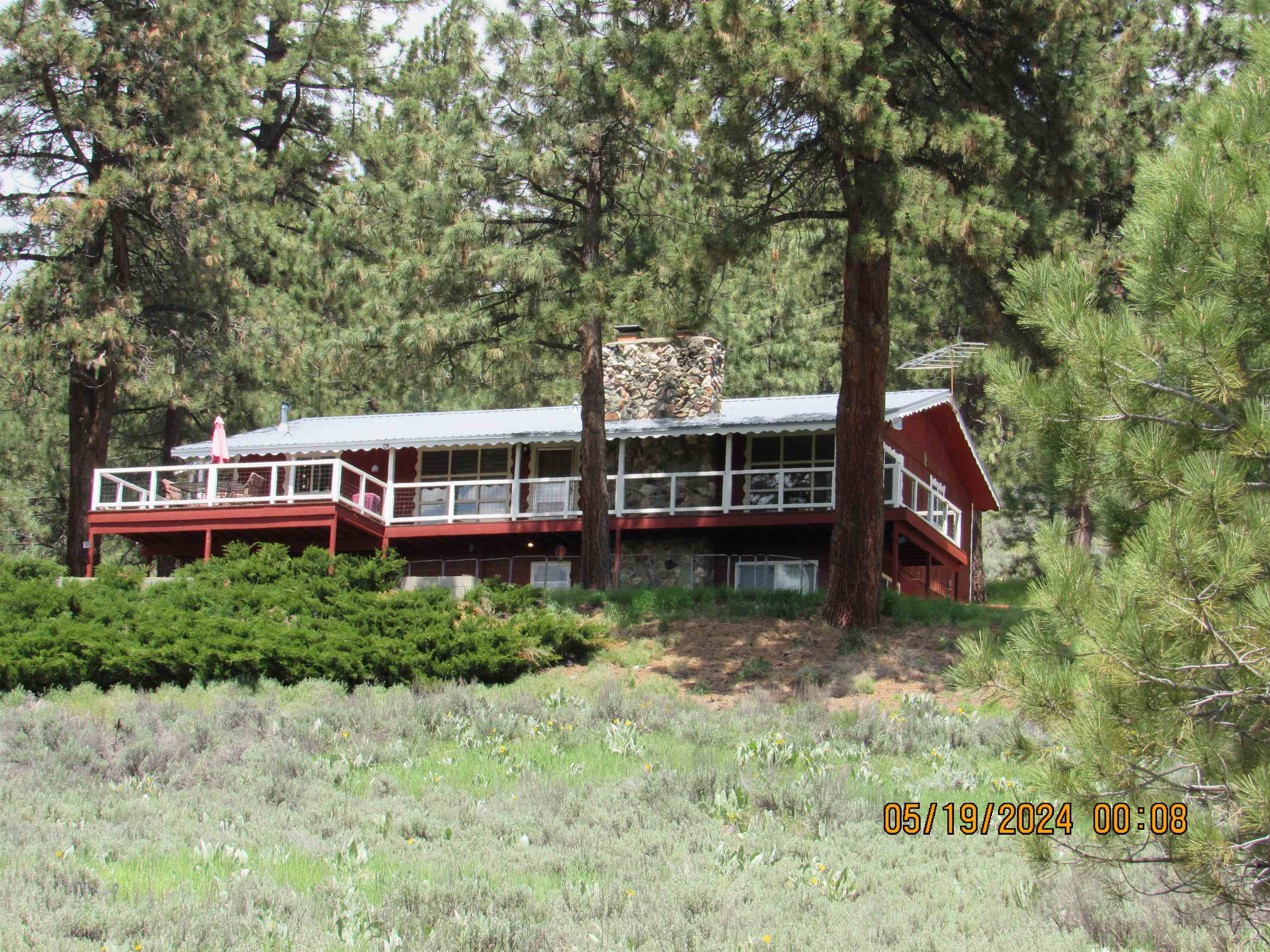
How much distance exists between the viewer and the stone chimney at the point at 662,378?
2641cm

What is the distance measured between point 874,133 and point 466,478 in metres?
13.7

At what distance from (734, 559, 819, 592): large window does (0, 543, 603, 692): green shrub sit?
5.37 m

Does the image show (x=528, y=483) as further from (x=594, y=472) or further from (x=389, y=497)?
(x=594, y=472)

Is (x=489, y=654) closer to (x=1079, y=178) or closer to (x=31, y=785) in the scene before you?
(x=31, y=785)

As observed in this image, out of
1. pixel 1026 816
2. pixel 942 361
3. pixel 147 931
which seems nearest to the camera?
pixel 147 931

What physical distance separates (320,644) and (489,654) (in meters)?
2.03

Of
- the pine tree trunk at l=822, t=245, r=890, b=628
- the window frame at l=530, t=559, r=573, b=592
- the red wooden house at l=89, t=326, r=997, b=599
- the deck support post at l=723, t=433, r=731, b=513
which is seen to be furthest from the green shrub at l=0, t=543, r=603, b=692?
the window frame at l=530, t=559, r=573, b=592

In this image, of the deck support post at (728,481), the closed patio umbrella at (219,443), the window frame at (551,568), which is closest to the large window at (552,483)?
the window frame at (551,568)

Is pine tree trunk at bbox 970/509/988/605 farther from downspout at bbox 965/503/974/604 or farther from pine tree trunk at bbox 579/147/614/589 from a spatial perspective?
pine tree trunk at bbox 579/147/614/589

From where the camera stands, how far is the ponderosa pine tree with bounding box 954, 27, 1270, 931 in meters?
6.02

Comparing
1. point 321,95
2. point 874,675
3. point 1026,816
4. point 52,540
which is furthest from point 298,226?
point 1026,816

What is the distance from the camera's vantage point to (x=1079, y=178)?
724 inches

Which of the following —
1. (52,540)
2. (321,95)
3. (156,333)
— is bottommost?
(52,540)

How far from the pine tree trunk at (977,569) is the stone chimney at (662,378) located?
7251mm
